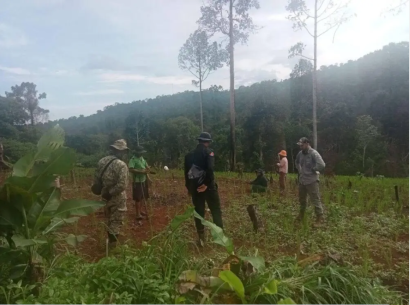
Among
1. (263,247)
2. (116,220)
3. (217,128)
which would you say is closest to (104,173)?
(116,220)

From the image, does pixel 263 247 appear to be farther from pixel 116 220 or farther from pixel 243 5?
pixel 243 5

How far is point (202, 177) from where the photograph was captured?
345 cm

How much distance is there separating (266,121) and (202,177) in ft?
2.48

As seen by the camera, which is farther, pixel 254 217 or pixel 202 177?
pixel 254 217

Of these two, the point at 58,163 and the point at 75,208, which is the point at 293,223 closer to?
the point at 75,208

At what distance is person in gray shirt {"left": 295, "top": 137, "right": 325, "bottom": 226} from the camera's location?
3.82 m

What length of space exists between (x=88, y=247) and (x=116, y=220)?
0.41m

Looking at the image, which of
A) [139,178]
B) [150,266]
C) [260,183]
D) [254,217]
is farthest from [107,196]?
[260,183]

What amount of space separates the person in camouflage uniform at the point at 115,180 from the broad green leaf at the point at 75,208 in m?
0.86

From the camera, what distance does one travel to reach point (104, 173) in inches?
132

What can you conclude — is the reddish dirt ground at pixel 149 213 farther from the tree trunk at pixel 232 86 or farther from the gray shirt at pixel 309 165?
the gray shirt at pixel 309 165

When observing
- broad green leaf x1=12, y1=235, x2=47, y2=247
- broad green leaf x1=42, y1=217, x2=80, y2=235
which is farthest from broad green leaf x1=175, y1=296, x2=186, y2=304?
broad green leaf x1=42, y1=217, x2=80, y2=235

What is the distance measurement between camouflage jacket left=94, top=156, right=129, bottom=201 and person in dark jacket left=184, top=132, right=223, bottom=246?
0.56 metres

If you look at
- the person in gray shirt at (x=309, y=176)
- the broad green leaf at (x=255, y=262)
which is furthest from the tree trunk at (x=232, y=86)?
the broad green leaf at (x=255, y=262)
